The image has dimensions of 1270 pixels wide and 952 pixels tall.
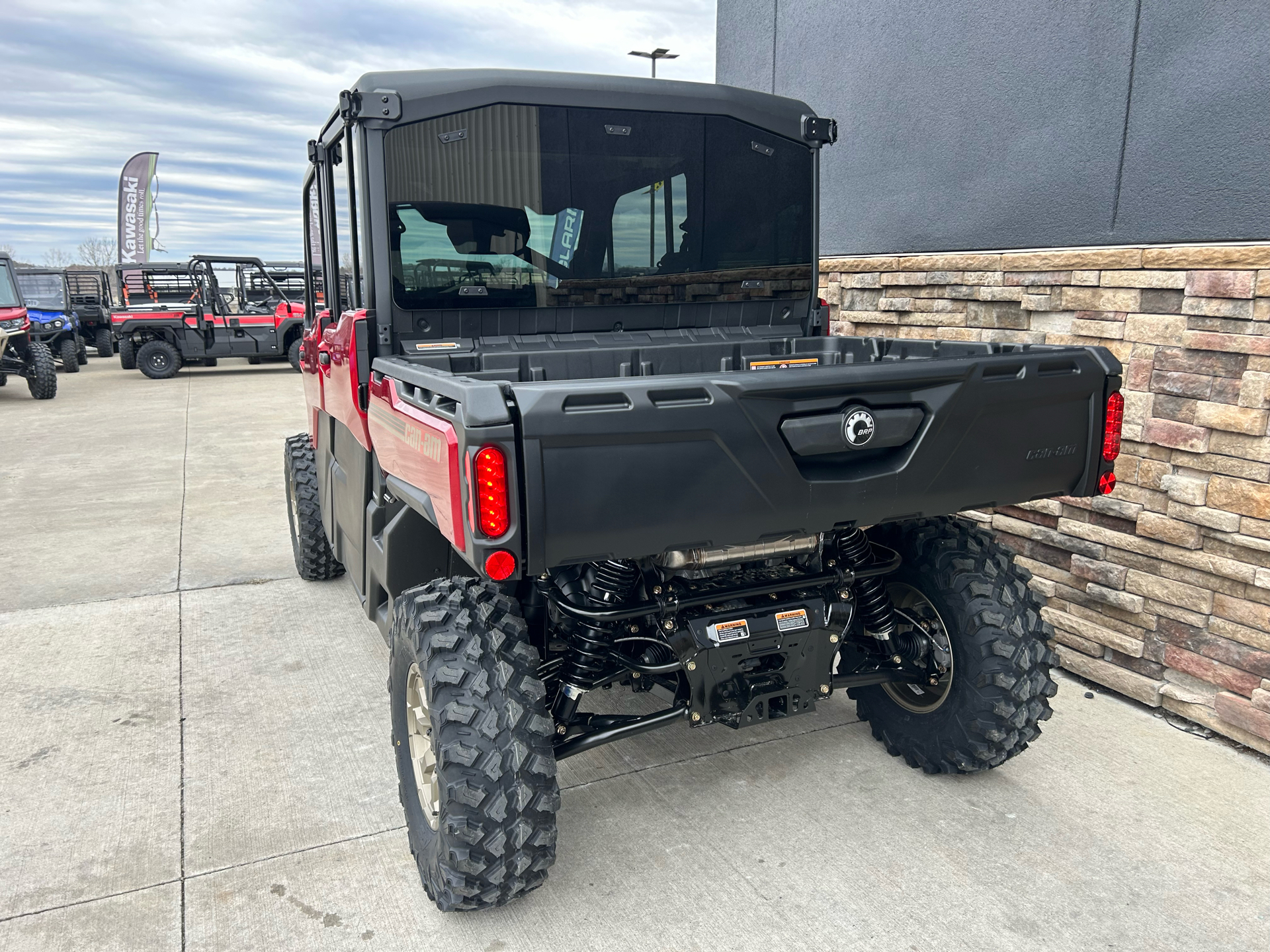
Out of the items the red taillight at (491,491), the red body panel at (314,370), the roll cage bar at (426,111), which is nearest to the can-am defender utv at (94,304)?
the red body panel at (314,370)

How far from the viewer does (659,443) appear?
2.18 meters

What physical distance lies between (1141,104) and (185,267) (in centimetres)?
1851

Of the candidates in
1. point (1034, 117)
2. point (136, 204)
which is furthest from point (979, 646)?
point (136, 204)

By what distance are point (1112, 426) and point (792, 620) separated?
1132mm

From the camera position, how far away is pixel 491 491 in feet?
6.82

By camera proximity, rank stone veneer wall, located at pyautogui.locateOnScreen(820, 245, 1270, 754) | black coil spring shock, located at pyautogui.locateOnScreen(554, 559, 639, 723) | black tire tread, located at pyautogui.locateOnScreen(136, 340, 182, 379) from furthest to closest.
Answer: black tire tread, located at pyautogui.locateOnScreen(136, 340, 182, 379), stone veneer wall, located at pyautogui.locateOnScreen(820, 245, 1270, 754), black coil spring shock, located at pyautogui.locateOnScreen(554, 559, 639, 723)

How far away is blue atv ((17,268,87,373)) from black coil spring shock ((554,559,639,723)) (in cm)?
1985

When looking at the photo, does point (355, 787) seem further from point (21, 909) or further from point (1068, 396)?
point (1068, 396)

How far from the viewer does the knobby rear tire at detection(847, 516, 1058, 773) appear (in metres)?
2.96

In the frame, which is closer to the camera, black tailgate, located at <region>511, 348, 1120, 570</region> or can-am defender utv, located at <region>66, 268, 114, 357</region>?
black tailgate, located at <region>511, 348, 1120, 570</region>

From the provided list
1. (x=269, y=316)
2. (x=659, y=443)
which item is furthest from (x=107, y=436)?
(x=659, y=443)

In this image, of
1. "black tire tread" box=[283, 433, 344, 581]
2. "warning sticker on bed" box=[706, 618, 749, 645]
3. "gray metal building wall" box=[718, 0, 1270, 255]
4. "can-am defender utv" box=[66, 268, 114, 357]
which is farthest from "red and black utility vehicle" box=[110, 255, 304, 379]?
"warning sticker on bed" box=[706, 618, 749, 645]

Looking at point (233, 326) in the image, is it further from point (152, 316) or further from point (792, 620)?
point (792, 620)

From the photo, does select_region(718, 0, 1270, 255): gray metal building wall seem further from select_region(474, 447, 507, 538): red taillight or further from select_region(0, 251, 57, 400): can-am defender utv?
select_region(0, 251, 57, 400): can-am defender utv
